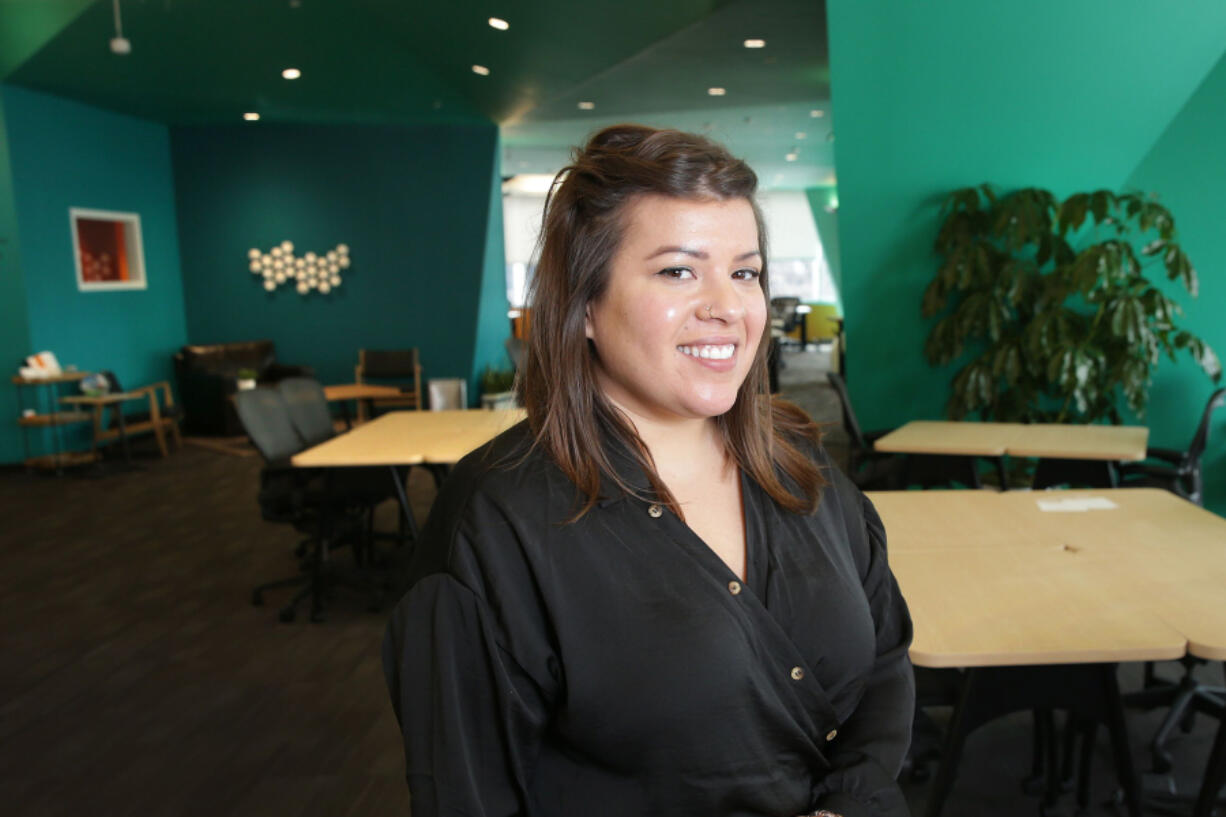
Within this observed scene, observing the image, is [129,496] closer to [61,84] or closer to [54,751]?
[61,84]

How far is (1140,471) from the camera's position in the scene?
4328 mm

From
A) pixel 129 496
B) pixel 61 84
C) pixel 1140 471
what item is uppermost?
pixel 61 84

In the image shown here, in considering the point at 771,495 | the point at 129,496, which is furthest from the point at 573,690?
the point at 129,496

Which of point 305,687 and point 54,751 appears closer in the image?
point 54,751

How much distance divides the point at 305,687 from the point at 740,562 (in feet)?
9.58

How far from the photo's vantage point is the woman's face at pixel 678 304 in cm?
122

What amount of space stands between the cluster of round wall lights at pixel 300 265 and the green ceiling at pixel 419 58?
1488 millimetres

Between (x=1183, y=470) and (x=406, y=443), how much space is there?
3.61m

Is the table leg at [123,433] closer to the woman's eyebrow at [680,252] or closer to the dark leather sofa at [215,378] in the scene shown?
the dark leather sofa at [215,378]

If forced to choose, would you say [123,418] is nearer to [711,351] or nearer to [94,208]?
[94,208]

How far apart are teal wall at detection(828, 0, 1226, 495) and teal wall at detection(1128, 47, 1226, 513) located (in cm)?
6

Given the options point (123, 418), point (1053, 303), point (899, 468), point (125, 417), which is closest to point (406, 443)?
point (899, 468)

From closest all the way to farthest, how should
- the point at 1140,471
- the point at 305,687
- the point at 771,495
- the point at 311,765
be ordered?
1. the point at 771,495
2. the point at 311,765
3. the point at 305,687
4. the point at 1140,471

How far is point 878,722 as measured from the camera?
132 cm
